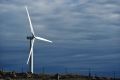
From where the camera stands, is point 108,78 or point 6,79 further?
point 108,78

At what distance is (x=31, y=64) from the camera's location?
129m

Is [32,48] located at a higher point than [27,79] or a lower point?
higher

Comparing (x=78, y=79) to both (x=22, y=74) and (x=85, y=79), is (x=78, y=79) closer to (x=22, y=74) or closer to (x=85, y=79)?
(x=85, y=79)

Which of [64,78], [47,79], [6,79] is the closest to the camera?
[6,79]

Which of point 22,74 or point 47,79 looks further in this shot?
point 22,74

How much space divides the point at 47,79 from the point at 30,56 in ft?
46.3

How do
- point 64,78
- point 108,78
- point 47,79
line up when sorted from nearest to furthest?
point 47,79, point 64,78, point 108,78

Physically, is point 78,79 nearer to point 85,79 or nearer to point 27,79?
point 85,79

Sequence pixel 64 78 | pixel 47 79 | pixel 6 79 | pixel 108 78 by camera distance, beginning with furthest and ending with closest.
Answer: pixel 108 78, pixel 64 78, pixel 47 79, pixel 6 79

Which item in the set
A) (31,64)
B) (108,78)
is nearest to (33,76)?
(31,64)

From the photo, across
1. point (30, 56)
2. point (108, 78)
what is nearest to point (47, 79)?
point (30, 56)

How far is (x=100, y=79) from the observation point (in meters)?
133

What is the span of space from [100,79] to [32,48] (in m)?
18.6

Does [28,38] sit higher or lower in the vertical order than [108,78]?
higher
